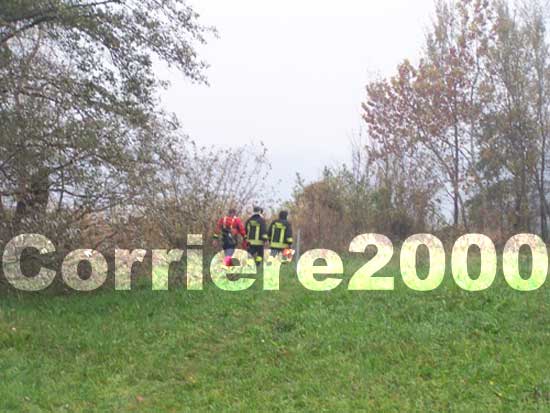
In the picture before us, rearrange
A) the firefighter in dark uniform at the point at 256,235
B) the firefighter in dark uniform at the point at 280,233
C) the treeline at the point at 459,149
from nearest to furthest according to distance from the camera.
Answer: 1. the firefighter in dark uniform at the point at 256,235
2. the firefighter in dark uniform at the point at 280,233
3. the treeline at the point at 459,149

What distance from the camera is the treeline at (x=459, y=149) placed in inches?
874

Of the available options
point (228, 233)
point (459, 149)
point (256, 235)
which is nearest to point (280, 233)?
point (256, 235)

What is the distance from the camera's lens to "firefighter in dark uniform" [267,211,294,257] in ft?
46.0

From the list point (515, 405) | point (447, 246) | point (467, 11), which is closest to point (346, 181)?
point (447, 246)

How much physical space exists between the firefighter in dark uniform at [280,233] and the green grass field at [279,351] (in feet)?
10.9

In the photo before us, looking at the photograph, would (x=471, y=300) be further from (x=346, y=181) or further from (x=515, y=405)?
(x=346, y=181)

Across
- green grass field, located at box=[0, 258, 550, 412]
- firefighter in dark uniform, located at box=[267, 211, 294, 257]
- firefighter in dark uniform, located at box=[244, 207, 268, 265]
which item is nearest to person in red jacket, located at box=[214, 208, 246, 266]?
firefighter in dark uniform, located at box=[244, 207, 268, 265]

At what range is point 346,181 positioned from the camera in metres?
22.7

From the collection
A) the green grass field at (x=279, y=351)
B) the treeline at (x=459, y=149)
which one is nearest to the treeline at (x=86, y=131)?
the green grass field at (x=279, y=351)

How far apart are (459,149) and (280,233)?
1370 centimetres

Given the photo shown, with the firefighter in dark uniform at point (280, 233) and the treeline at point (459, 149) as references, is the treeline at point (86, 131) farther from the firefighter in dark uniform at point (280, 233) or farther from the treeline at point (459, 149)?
the treeline at point (459, 149)

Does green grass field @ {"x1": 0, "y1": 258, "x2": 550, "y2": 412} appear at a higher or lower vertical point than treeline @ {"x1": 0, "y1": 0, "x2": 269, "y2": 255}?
lower

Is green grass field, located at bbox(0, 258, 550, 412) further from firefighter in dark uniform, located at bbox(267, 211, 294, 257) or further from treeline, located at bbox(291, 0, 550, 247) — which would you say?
treeline, located at bbox(291, 0, 550, 247)

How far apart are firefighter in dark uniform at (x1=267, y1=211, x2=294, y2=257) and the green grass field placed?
3321 millimetres
